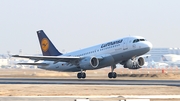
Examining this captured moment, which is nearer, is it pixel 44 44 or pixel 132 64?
pixel 132 64

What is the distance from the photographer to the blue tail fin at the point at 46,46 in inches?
2653

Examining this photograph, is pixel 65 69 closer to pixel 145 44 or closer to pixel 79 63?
pixel 79 63

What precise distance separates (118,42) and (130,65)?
3151mm

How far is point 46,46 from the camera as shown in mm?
68375

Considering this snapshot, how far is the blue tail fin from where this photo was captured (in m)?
67.4

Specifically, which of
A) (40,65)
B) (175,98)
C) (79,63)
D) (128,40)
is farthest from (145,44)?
(175,98)

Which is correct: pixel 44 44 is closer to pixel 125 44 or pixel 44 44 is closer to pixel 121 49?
pixel 121 49

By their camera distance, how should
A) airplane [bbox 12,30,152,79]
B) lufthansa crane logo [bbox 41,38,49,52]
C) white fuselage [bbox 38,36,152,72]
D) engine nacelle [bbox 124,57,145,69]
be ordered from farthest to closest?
1. lufthansa crane logo [bbox 41,38,49,52]
2. engine nacelle [bbox 124,57,145,69]
3. airplane [bbox 12,30,152,79]
4. white fuselage [bbox 38,36,152,72]

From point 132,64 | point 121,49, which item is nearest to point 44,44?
point 132,64

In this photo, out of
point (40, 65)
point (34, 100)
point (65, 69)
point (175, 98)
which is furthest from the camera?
point (40, 65)

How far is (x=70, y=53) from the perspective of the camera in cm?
6456

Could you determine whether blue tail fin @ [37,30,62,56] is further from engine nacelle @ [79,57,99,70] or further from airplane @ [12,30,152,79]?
engine nacelle @ [79,57,99,70]

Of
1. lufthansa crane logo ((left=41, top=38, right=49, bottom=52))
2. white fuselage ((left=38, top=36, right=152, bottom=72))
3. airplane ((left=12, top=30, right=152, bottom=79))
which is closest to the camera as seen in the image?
white fuselage ((left=38, top=36, right=152, bottom=72))

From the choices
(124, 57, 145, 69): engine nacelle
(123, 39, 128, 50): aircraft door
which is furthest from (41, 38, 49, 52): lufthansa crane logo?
(123, 39, 128, 50): aircraft door
